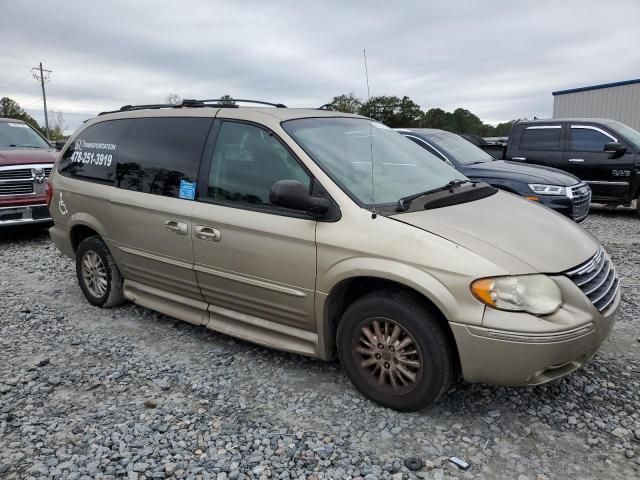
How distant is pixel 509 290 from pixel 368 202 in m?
0.98

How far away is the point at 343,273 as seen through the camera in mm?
3098

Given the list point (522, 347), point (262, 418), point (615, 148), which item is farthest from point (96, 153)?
point (615, 148)

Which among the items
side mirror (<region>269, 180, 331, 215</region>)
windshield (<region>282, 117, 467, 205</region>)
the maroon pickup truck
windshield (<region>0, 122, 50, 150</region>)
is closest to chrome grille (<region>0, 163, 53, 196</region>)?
the maroon pickup truck

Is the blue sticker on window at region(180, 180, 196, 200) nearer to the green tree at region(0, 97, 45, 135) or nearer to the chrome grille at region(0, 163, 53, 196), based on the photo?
the chrome grille at region(0, 163, 53, 196)

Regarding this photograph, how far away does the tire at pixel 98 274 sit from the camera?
15.7 ft

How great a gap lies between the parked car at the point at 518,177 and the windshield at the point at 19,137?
21.2ft

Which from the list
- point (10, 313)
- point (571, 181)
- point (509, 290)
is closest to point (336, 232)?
point (509, 290)

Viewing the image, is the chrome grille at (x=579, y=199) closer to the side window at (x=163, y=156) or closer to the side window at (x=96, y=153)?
the side window at (x=163, y=156)

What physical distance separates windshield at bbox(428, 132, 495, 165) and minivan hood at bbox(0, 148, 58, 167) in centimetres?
602

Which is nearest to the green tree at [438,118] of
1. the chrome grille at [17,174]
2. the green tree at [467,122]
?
the green tree at [467,122]

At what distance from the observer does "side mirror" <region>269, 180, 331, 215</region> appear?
3.07 m

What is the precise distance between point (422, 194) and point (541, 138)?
773 centimetres

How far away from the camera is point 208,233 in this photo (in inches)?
146

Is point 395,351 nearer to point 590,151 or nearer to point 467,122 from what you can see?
Result: point 590,151
